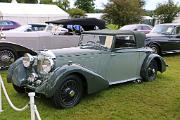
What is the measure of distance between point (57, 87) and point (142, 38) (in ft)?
10.9

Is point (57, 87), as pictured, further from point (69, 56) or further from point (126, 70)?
point (126, 70)

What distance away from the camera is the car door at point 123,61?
24.1 ft

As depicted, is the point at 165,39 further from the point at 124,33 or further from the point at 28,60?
the point at 28,60

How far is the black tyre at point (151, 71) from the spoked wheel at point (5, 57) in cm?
427

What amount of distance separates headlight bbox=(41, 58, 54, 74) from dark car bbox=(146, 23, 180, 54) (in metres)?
7.96

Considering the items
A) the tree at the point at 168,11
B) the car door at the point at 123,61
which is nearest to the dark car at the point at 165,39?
the car door at the point at 123,61

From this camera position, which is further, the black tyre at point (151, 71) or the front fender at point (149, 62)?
the black tyre at point (151, 71)

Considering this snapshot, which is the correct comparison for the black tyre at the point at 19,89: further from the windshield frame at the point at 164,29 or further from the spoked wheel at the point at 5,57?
the windshield frame at the point at 164,29

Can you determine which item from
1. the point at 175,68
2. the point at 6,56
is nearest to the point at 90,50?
the point at 6,56

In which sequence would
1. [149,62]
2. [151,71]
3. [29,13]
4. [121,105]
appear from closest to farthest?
[121,105] → [149,62] → [151,71] → [29,13]

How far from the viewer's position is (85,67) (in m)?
6.84

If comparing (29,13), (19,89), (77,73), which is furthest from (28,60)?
(29,13)

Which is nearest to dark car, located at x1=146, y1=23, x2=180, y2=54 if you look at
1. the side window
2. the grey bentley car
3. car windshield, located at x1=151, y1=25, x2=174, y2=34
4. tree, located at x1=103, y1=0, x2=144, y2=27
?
car windshield, located at x1=151, y1=25, x2=174, y2=34

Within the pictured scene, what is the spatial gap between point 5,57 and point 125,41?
4.09 metres
